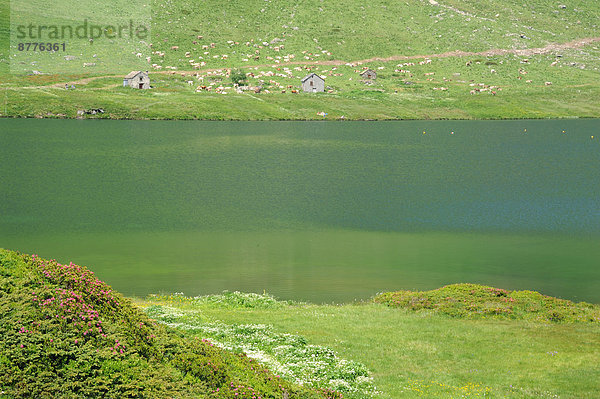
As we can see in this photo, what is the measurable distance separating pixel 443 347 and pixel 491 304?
758 cm

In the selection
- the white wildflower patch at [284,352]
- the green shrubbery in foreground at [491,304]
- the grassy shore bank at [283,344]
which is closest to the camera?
Answer: the grassy shore bank at [283,344]

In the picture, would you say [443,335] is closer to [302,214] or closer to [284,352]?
[284,352]

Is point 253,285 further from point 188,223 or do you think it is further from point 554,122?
point 554,122

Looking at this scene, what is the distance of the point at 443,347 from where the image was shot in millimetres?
23203

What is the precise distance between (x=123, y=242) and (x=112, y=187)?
23.7 m

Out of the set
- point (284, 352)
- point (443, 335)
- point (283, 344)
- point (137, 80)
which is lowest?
point (443, 335)

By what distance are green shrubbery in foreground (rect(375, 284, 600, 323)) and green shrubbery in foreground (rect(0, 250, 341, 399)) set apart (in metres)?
15.6

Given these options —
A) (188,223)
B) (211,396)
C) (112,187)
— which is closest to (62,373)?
(211,396)

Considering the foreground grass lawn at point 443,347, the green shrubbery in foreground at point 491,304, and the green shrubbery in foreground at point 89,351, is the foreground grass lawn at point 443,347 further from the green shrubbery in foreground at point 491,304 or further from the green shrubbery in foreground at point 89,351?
the green shrubbery in foreground at point 89,351

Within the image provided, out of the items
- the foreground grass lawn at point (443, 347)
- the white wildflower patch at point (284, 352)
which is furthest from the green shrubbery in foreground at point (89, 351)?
the foreground grass lawn at point (443, 347)

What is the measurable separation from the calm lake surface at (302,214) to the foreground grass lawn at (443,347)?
22.6ft

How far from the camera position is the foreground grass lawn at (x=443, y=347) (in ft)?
63.2

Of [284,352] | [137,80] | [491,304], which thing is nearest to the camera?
[284,352]

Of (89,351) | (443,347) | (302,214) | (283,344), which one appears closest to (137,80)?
(302,214)
